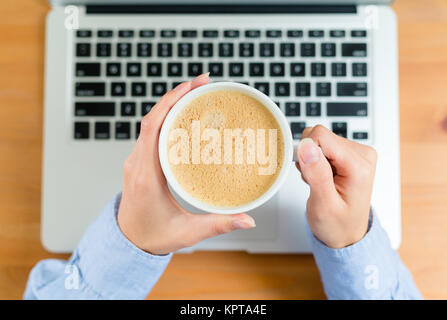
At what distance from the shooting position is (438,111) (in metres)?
0.61

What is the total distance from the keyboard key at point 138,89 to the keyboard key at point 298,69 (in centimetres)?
22

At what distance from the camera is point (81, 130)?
56cm

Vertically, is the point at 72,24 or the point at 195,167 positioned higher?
the point at 72,24

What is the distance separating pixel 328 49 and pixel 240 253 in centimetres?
35

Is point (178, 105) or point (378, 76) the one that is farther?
point (378, 76)

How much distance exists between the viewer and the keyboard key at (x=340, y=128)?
548 millimetres

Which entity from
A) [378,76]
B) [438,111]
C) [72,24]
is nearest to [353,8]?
[378,76]

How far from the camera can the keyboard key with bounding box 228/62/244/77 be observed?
1.83 ft

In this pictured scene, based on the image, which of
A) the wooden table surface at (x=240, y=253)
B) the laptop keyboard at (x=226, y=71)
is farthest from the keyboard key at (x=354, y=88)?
the wooden table surface at (x=240, y=253)

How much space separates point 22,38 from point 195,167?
1.40ft

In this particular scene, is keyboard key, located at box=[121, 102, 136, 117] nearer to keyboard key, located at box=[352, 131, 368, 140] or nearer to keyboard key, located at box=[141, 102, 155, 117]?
keyboard key, located at box=[141, 102, 155, 117]

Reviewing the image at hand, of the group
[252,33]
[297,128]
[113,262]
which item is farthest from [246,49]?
[113,262]

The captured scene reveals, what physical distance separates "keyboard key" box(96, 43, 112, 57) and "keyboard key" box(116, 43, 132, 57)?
0.01 m
